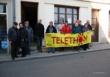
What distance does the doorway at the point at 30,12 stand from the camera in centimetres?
2395

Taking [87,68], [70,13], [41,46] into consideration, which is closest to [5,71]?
[87,68]

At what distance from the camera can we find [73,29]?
24703mm

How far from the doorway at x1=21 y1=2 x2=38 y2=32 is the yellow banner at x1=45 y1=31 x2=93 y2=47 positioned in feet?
6.20

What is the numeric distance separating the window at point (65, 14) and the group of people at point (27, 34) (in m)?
0.96

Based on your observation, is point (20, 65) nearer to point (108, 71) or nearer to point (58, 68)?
point (58, 68)

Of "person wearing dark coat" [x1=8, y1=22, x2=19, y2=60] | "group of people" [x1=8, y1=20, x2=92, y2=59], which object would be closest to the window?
"group of people" [x1=8, y1=20, x2=92, y2=59]

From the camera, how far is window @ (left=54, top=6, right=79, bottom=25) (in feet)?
85.1

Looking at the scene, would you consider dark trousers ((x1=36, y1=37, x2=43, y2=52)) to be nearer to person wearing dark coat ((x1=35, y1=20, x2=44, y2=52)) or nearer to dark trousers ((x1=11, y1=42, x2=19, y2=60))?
person wearing dark coat ((x1=35, y1=20, x2=44, y2=52))

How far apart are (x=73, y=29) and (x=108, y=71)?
408 inches

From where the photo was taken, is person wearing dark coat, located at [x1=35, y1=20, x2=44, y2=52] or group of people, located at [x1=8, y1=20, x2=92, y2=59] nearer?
group of people, located at [x1=8, y1=20, x2=92, y2=59]

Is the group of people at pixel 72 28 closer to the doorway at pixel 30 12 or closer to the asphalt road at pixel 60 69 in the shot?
the doorway at pixel 30 12

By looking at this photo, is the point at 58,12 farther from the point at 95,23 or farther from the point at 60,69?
the point at 60,69

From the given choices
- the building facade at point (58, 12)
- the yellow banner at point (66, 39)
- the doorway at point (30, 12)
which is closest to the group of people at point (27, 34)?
the yellow banner at point (66, 39)

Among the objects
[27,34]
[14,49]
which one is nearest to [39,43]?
[27,34]
